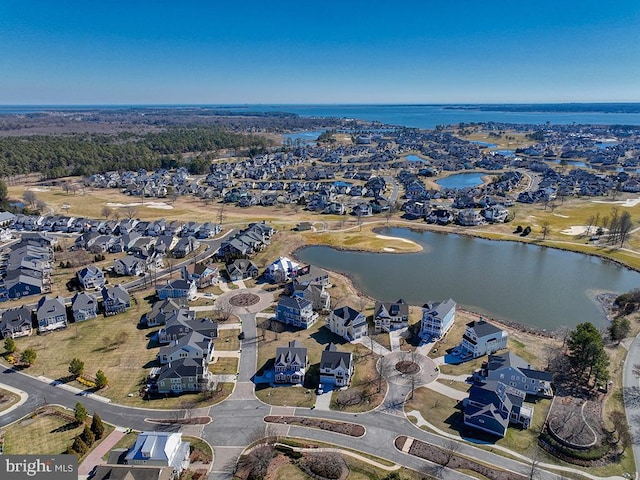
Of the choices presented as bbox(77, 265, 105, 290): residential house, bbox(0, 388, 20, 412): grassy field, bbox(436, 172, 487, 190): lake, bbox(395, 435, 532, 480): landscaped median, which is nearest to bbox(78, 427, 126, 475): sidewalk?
bbox(0, 388, 20, 412): grassy field

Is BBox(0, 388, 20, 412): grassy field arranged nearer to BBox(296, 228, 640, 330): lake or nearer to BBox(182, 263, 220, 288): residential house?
BBox(182, 263, 220, 288): residential house

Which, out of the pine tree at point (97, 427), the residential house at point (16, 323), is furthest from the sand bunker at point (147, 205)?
the pine tree at point (97, 427)

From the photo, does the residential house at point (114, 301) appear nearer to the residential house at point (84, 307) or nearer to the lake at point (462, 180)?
the residential house at point (84, 307)

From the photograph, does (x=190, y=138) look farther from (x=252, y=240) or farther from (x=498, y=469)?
(x=498, y=469)

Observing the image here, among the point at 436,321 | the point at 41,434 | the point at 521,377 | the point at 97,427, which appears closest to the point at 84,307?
the point at 41,434

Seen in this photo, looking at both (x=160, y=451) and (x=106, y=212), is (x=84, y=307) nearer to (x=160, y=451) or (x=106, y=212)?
(x=160, y=451)

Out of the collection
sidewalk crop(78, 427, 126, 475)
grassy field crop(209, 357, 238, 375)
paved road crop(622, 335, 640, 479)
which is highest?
paved road crop(622, 335, 640, 479)
